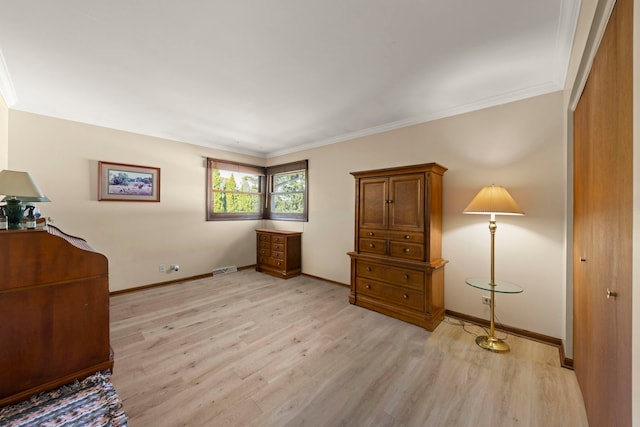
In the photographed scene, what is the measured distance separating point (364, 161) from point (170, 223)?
10.8ft

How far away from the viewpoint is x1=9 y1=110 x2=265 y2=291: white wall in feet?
9.93

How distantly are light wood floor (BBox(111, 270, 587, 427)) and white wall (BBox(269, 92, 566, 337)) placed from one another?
399 millimetres

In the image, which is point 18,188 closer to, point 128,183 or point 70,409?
point 70,409

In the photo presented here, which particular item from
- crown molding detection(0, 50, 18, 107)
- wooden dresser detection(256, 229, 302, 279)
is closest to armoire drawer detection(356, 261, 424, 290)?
wooden dresser detection(256, 229, 302, 279)

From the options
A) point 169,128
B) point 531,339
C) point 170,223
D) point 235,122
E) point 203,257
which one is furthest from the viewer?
point 203,257

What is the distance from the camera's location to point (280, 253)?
452 centimetres

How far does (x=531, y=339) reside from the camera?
7.82ft

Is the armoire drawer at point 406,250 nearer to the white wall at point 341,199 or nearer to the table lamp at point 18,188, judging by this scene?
the white wall at point 341,199

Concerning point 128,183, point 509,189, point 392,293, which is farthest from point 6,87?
point 509,189

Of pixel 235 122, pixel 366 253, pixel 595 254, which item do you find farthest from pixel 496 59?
pixel 235 122

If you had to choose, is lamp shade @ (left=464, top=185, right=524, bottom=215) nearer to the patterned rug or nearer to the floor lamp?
the floor lamp

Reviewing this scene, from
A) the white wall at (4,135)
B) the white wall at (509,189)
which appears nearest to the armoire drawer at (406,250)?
the white wall at (509,189)

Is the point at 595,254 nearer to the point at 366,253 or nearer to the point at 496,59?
the point at 496,59

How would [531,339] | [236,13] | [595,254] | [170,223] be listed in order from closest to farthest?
1. [595,254]
2. [236,13]
3. [531,339]
4. [170,223]
